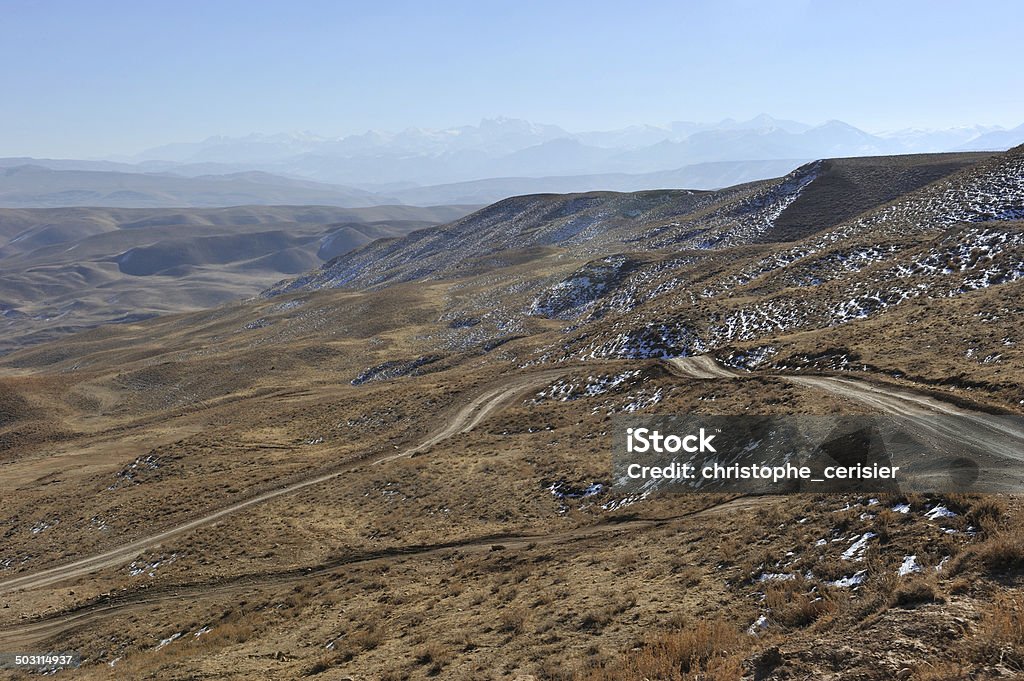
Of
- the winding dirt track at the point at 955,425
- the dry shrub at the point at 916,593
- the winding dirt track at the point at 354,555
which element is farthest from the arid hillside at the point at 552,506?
the winding dirt track at the point at 955,425

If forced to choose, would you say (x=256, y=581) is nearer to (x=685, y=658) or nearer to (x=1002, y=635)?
(x=685, y=658)

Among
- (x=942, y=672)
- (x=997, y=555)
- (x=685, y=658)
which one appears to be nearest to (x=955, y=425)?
(x=997, y=555)

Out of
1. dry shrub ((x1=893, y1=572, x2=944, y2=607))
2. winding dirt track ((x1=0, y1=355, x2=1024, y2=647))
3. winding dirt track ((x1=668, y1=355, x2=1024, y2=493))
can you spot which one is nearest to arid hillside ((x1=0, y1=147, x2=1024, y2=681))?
dry shrub ((x1=893, y1=572, x2=944, y2=607))

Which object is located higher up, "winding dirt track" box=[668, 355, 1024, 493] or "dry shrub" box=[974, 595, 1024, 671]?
"winding dirt track" box=[668, 355, 1024, 493]

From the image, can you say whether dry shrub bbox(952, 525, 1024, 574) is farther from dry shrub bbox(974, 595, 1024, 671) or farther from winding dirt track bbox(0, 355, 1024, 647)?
winding dirt track bbox(0, 355, 1024, 647)

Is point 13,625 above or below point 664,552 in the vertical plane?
below

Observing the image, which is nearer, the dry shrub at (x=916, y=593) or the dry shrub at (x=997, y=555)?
the dry shrub at (x=916, y=593)

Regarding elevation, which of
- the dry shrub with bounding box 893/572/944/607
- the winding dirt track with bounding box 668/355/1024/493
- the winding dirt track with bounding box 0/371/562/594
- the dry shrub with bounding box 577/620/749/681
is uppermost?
the winding dirt track with bounding box 668/355/1024/493

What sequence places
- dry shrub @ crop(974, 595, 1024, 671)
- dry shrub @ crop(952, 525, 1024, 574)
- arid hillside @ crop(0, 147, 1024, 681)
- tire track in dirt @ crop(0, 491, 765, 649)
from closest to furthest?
1. dry shrub @ crop(974, 595, 1024, 671)
2. dry shrub @ crop(952, 525, 1024, 574)
3. arid hillside @ crop(0, 147, 1024, 681)
4. tire track in dirt @ crop(0, 491, 765, 649)

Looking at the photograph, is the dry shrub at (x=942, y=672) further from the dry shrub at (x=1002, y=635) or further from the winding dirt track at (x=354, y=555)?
the winding dirt track at (x=354, y=555)

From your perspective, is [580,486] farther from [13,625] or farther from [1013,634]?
[13,625]

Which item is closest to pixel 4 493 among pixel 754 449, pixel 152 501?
pixel 152 501
